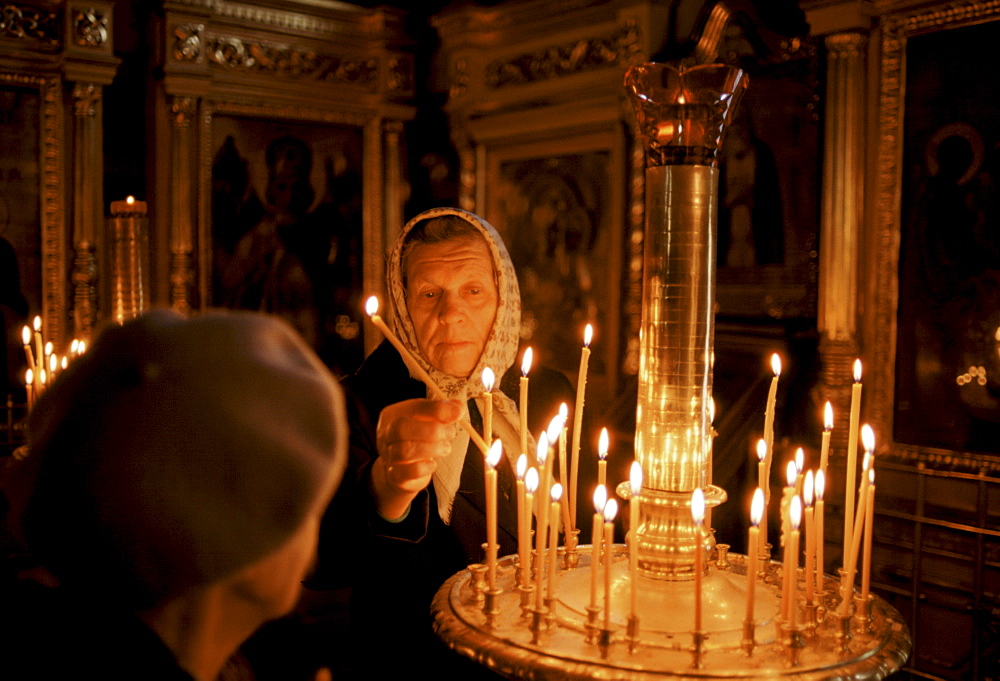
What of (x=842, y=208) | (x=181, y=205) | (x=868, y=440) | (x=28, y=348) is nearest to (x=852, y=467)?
(x=868, y=440)

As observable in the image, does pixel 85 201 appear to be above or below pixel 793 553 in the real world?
above

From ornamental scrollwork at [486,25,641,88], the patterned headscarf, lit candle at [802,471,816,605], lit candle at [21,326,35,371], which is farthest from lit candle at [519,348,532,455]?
ornamental scrollwork at [486,25,641,88]

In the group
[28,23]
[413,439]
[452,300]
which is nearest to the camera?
[413,439]

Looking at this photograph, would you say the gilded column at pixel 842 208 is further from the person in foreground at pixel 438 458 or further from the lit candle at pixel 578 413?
the lit candle at pixel 578 413

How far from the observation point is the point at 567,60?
5.14 m

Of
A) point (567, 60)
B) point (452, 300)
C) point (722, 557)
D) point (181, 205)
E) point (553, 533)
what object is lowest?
point (722, 557)

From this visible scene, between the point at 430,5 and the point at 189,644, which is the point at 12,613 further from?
the point at 430,5

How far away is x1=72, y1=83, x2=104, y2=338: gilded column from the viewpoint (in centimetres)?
477

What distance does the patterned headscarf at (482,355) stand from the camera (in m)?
1.89

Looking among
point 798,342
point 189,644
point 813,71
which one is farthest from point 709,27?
point 189,644

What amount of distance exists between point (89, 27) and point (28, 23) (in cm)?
30

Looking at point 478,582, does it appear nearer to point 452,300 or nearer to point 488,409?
point 488,409

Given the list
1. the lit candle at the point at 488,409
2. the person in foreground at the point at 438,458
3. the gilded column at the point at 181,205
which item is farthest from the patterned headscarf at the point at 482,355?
the gilded column at the point at 181,205

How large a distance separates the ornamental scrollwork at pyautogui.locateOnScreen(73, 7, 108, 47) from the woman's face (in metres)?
3.67
